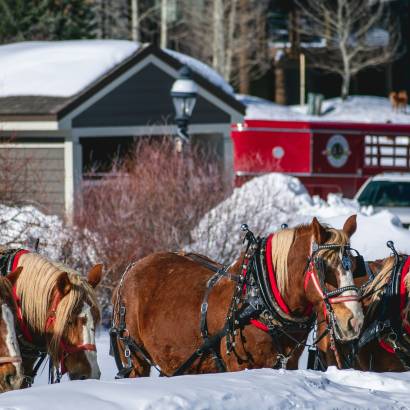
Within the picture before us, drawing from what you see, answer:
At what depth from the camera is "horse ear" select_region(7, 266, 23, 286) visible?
7203 millimetres

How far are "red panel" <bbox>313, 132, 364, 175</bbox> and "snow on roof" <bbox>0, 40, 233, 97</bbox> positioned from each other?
19.1 ft

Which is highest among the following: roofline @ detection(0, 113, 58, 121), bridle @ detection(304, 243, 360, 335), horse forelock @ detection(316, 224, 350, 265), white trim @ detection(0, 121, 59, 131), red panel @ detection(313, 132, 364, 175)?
horse forelock @ detection(316, 224, 350, 265)

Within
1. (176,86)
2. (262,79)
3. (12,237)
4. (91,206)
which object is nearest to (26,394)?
(12,237)

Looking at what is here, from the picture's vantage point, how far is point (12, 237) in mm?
13109

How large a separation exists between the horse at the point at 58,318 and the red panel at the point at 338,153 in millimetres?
19539

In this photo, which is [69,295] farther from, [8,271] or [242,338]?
[242,338]

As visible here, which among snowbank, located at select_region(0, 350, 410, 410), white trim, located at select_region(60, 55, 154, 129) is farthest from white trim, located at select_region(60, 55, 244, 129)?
snowbank, located at select_region(0, 350, 410, 410)

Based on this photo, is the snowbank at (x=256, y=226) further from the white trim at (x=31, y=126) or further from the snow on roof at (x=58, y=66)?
the snow on roof at (x=58, y=66)

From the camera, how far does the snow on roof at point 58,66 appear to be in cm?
1967

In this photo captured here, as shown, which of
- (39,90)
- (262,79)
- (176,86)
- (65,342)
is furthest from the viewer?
(262,79)

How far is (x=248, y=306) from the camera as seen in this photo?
25.6 ft

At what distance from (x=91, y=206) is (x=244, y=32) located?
32.1 m

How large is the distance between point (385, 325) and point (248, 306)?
35.0 inches

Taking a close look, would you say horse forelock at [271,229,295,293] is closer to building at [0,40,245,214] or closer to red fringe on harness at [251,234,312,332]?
red fringe on harness at [251,234,312,332]
